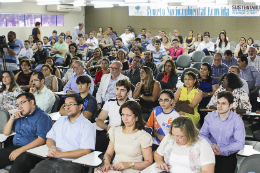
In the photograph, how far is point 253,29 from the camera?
12.7 m

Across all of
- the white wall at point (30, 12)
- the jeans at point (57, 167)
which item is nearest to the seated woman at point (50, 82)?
the jeans at point (57, 167)

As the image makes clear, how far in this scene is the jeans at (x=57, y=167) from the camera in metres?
2.71

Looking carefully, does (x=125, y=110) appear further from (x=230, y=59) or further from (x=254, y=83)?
(x=230, y=59)

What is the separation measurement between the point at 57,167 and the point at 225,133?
1689mm

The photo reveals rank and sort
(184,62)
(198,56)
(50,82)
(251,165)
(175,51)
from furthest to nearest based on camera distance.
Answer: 1. (175,51)
2. (198,56)
3. (184,62)
4. (50,82)
5. (251,165)

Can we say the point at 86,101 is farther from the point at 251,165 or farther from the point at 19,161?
the point at 251,165

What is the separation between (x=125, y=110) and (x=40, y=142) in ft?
3.29

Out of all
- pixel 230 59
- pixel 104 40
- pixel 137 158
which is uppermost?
pixel 104 40

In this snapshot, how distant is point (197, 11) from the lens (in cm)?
1286

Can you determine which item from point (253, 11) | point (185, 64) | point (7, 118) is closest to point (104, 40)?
point (185, 64)

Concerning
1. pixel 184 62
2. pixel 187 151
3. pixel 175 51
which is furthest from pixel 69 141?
pixel 175 51

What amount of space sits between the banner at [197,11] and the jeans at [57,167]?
1074cm

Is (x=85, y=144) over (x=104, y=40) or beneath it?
beneath

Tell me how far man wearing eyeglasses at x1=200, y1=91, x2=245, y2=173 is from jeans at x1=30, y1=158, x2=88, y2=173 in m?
1.30
